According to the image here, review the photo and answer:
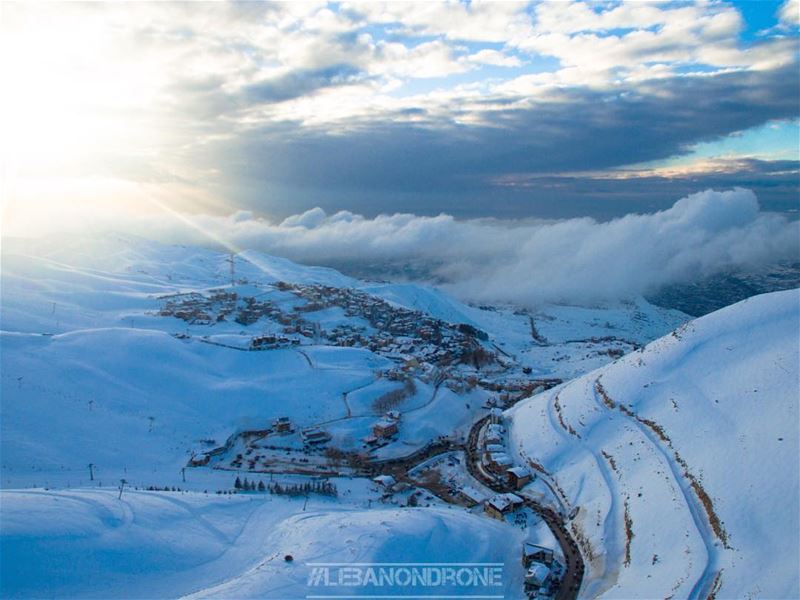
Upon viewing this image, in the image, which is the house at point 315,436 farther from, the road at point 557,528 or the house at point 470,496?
the house at point 470,496

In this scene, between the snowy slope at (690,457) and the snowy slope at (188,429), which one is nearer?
the snowy slope at (690,457)

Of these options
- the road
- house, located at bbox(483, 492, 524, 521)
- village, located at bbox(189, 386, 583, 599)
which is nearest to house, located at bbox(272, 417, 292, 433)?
village, located at bbox(189, 386, 583, 599)

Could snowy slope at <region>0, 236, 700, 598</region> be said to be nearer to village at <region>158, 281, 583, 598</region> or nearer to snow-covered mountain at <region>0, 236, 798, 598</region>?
snow-covered mountain at <region>0, 236, 798, 598</region>

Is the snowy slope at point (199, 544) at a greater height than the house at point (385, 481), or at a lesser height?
greater

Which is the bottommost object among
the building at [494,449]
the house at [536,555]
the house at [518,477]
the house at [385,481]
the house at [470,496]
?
the house at [385,481]

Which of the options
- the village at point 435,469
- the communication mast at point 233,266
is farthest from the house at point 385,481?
the communication mast at point 233,266

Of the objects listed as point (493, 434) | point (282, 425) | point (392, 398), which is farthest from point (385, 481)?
point (392, 398)
